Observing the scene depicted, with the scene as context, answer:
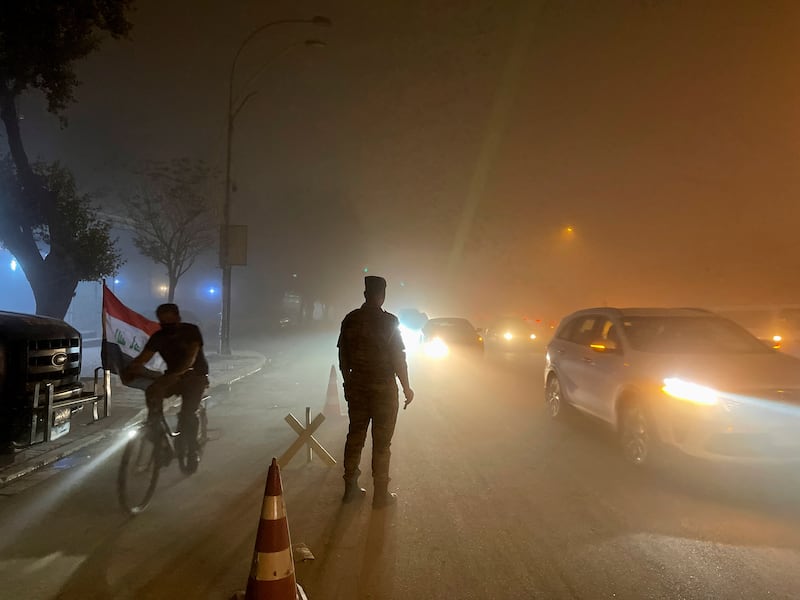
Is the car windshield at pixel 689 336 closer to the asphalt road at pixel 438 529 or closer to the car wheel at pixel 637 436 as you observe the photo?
the car wheel at pixel 637 436

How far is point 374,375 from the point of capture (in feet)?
16.9

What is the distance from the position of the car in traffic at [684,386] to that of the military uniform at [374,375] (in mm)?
2822

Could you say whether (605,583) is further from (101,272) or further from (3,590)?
(101,272)

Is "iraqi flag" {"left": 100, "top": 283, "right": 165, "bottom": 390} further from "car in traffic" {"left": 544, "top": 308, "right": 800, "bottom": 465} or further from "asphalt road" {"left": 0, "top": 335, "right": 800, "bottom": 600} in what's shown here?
"car in traffic" {"left": 544, "top": 308, "right": 800, "bottom": 465}

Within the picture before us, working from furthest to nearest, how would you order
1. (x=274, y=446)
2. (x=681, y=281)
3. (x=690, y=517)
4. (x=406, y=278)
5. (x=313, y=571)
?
(x=406, y=278) < (x=681, y=281) < (x=274, y=446) < (x=690, y=517) < (x=313, y=571)

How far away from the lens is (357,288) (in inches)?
2071

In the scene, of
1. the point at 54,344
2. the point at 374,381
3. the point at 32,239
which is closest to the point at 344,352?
the point at 374,381

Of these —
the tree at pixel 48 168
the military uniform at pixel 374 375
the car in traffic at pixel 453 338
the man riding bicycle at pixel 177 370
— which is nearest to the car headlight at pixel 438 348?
the car in traffic at pixel 453 338

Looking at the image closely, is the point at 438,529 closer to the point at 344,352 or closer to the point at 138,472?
the point at 344,352

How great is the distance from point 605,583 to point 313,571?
5.95 feet

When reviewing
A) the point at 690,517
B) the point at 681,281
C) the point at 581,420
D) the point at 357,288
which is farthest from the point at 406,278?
the point at 690,517

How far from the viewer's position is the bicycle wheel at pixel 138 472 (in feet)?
16.5

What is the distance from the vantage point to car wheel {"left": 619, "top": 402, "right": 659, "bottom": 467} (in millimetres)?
6203

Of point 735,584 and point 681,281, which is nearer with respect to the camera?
point 735,584
